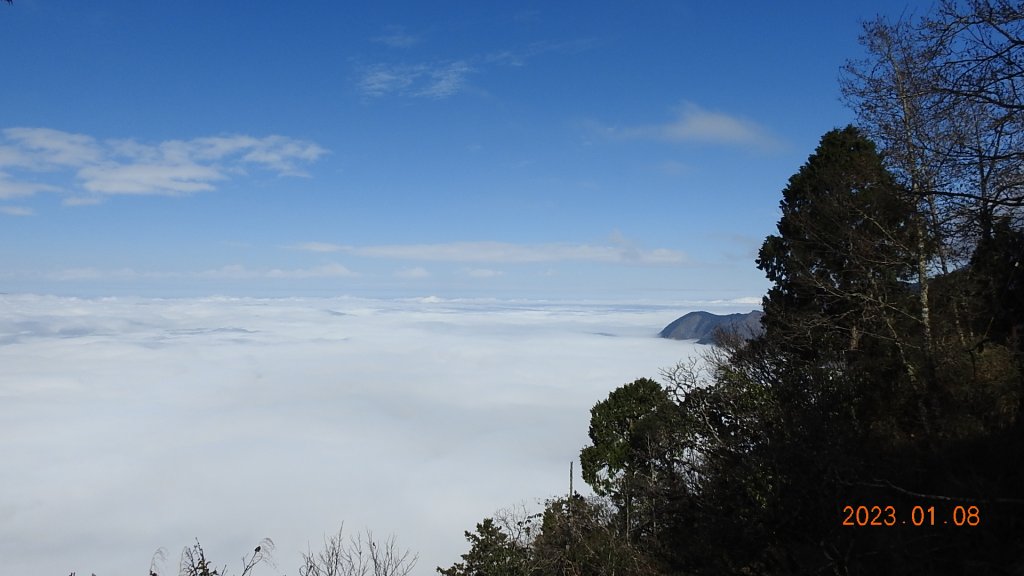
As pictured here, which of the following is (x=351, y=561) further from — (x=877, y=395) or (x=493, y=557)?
(x=877, y=395)

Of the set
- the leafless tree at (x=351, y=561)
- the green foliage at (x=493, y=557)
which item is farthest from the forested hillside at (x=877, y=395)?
the leafless tree at (x=351, y=561)

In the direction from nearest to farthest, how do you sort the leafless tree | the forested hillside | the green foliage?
the forested hillside < the leafless tree < the green foliage

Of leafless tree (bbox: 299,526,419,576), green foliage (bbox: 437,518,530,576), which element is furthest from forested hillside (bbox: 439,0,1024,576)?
leafless tree (bbox: 299,526,419,576)

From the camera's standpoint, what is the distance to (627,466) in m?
30.8

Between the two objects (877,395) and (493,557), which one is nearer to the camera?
(877,395)

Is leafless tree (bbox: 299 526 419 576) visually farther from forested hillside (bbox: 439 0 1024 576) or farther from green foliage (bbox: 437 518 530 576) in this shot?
forested hillside (bbox: 439 0 1024 576)

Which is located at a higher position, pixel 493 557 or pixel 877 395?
pixel 877 395

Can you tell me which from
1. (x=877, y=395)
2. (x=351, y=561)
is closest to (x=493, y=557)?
(x=351, y=561)

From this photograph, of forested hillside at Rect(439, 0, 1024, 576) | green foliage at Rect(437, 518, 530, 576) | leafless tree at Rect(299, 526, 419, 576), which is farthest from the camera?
green foliage at Rect(437, 518, 530, 576)

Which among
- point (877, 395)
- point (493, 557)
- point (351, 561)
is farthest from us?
point (493, 557)

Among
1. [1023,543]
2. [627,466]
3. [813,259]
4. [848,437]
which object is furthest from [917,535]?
[627,466]

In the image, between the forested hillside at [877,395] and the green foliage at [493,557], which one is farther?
the green foliage at [493,557]

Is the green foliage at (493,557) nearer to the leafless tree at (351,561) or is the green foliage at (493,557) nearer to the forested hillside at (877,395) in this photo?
the forested hillside at (877,395)

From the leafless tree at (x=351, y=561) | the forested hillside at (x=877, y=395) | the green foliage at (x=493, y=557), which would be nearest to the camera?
the forested hillside at (x=877, y=395)
